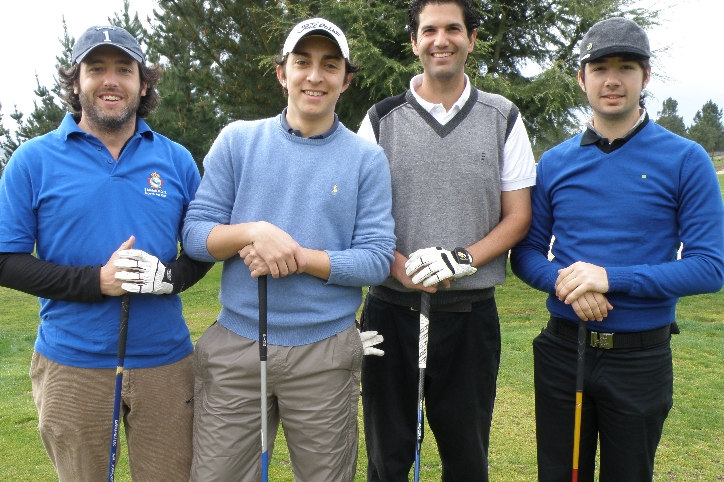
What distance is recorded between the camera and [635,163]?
124 inches

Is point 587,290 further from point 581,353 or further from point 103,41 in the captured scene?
point 103,41

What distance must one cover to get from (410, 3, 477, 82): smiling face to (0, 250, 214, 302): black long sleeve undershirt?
75.7 inches

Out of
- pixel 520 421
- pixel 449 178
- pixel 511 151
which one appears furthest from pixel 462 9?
pixel 520 421

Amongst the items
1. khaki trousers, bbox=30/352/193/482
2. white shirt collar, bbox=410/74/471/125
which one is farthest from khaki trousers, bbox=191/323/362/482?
white shirt collar, bbox=410/74/471/125

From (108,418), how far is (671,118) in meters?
92.7

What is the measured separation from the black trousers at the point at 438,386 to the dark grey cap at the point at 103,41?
5.88 feet

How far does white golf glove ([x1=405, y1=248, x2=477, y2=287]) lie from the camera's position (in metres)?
3.17

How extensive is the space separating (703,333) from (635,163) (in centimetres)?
791

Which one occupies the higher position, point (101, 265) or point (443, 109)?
point (443, 109)

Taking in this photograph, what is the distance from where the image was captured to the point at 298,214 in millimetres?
2979

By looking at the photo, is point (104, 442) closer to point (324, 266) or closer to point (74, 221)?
point (74, 221)

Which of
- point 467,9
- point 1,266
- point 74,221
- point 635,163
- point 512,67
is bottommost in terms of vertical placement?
point 1,266

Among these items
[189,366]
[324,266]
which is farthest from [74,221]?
[324,266]

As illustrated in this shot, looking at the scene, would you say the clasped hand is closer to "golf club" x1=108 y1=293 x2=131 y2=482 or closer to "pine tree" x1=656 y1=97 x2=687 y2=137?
"golf club" x1=108 y1=293 x2=131 y2=482
